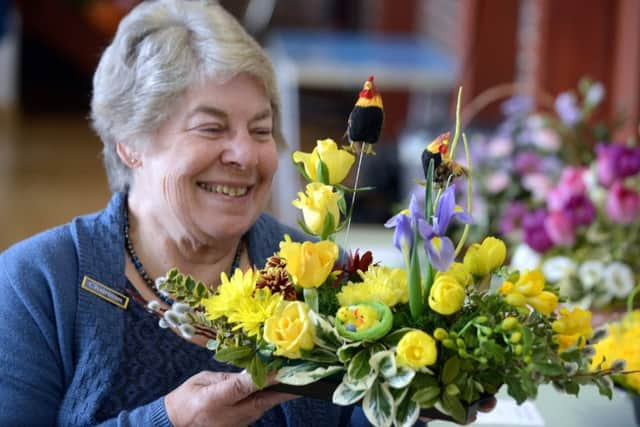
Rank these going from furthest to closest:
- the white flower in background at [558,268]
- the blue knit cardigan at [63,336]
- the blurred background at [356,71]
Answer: the blurred background at [356,71] → the white flower in background at [558,268] → the blue knit cardigan at [63,336]

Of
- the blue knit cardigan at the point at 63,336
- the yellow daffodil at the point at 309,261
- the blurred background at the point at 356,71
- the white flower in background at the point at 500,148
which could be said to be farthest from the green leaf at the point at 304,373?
the white flower in background at the point at 500,148

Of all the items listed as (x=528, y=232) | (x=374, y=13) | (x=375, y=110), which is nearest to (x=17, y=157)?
(x=374, y=13)

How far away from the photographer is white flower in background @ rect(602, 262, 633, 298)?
8.29 feet

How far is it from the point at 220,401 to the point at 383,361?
316 mm

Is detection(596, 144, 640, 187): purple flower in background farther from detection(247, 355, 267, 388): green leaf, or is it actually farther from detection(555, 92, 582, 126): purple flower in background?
detection(247, 355, 267, 388): green leaf

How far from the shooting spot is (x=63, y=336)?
1.81m


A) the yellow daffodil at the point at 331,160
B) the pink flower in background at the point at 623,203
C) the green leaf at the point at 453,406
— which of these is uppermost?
the yellow daffodil at the point at 331,160

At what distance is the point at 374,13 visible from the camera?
8.76m

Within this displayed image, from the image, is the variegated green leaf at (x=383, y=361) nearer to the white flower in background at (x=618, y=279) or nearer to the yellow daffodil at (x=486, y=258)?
the yellow daffodil at (x=486, y=258)

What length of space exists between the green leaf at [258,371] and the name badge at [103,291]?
53 centimetres

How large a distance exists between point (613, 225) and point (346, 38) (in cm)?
405

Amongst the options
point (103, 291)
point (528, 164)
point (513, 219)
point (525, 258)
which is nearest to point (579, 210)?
point (525, 258)

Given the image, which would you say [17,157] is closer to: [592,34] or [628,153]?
[592,34]

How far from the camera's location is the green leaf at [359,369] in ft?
4.44
